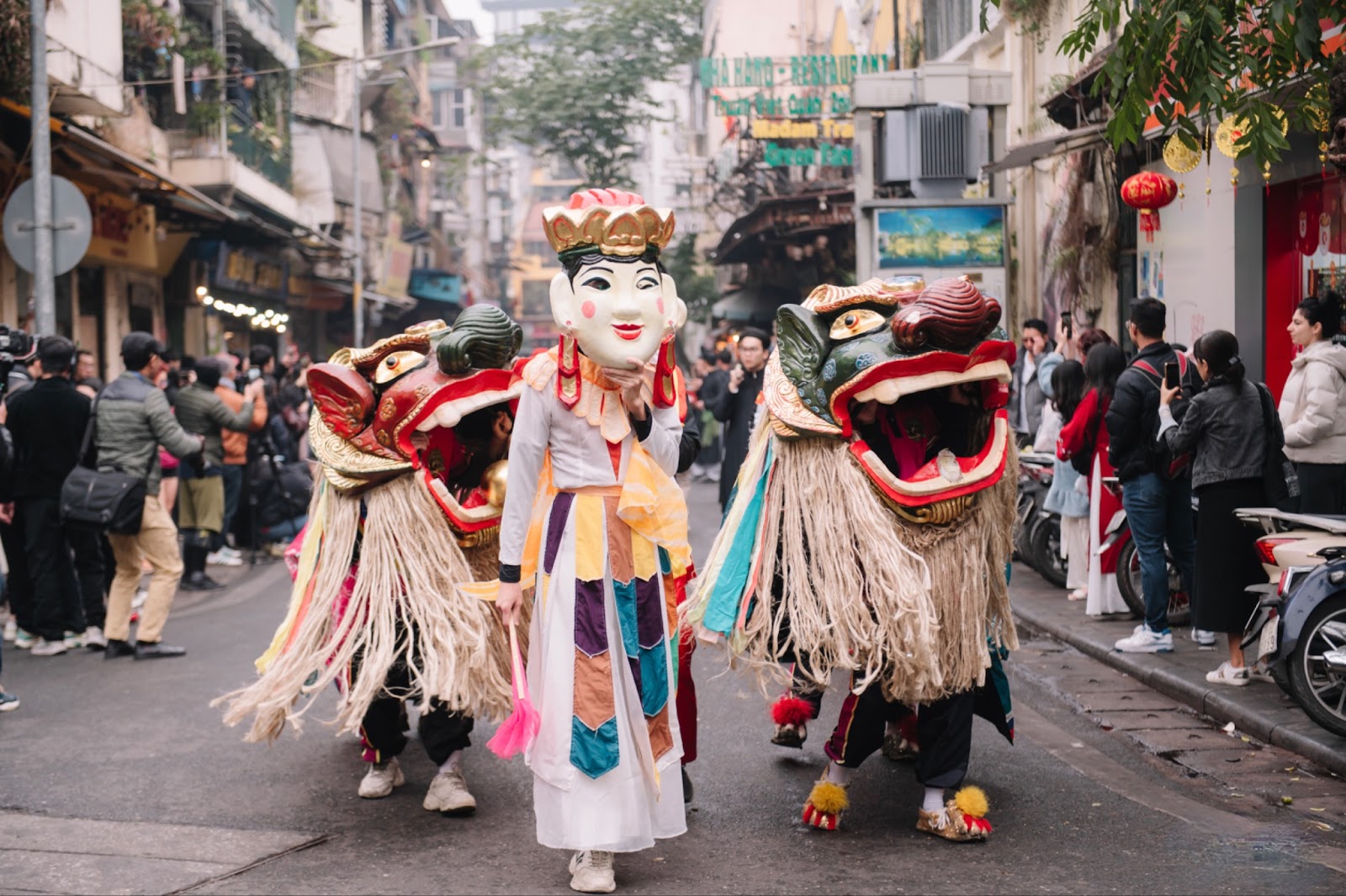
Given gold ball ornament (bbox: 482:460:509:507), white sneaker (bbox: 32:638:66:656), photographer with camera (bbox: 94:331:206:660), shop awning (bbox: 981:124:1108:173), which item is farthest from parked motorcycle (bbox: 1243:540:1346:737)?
white sneaker (bbox: 32:638:66:656)

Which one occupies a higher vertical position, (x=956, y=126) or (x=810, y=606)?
(x=956, y=126)

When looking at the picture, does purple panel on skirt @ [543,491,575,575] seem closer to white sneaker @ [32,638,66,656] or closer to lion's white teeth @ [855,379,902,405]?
lion's white teeth @ [855,379,902,405]

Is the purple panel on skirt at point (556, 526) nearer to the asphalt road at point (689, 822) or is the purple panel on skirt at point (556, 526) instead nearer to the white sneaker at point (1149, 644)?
the asphalt road at point (689, 822)

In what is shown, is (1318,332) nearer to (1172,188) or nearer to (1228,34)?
(1228,34)

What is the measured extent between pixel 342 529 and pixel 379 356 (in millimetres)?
669

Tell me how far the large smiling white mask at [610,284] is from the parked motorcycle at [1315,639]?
10.3ft

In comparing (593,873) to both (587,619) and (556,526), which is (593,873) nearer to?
(587,619)

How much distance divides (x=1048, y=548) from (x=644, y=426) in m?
6.53

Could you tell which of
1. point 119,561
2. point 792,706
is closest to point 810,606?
point 792,706

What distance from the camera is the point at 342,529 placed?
18.0ft

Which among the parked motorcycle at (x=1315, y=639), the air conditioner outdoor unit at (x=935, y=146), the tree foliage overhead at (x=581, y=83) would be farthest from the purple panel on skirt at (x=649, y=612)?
the tree foliage overhead at (x=581, y=83)

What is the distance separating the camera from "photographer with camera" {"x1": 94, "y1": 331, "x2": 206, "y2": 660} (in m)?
8.23

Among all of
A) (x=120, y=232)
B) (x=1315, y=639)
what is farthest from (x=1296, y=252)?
(x=120, y=232)

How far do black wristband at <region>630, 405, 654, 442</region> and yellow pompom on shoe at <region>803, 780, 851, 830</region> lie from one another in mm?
1402
